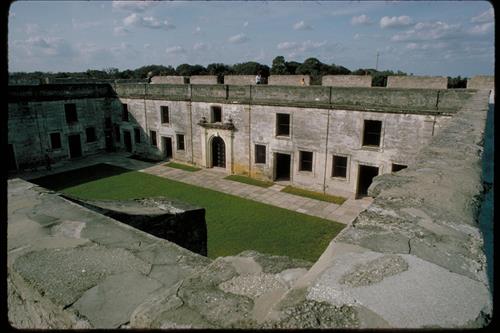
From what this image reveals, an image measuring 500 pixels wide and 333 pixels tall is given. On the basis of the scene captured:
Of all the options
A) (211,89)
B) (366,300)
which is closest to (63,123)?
(211,89)

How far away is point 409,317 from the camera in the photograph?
1479 millimetres

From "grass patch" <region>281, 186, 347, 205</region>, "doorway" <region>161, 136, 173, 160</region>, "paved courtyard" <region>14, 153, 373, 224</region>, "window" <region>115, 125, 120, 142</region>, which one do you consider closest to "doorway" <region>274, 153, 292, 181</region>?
"paved courtyard" <region>14, 153, 373, 224</region>

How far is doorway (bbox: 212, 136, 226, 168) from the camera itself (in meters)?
21.2

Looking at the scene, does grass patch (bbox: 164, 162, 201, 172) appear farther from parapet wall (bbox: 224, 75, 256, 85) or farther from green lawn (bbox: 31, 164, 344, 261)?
parapet wall (bbox: 224, 75, 256, 85)

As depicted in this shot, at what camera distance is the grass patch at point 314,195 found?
16453mm

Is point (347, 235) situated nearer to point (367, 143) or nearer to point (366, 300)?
point (366, 300)

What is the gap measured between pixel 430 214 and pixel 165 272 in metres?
2.21

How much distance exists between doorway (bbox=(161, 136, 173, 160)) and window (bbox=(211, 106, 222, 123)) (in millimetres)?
4372

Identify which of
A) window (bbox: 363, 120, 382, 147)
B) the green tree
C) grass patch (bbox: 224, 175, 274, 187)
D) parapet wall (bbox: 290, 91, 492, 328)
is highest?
the green tree

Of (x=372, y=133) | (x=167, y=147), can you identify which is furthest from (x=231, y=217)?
(x=167, y=147)

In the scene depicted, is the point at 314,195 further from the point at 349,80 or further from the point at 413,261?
the point at 413,261

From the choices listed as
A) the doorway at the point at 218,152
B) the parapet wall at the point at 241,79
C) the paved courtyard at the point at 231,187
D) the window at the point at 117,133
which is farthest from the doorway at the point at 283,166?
the window at the point at 117,133

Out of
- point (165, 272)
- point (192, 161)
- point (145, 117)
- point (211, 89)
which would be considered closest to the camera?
point (165, 272)
